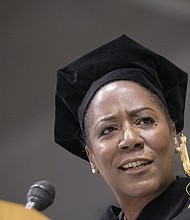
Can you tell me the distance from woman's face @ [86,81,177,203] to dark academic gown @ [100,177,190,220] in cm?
2

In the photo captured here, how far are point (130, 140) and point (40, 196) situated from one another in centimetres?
27

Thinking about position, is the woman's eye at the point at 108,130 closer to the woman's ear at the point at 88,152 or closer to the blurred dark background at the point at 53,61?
the woman's ear at the point at 88,152

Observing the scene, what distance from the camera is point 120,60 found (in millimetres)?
1279

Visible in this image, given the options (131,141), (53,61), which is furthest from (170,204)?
(53,61)

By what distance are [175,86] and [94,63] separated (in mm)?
198

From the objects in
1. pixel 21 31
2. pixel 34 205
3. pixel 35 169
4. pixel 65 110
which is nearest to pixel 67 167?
pixel 35 169

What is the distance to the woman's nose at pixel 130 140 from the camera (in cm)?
112

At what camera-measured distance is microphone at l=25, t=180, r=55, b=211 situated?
0.90 m

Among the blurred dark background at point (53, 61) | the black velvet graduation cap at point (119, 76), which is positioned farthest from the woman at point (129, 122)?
the blurred dark background at point (53, 61)

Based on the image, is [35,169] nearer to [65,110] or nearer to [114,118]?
[65,110]

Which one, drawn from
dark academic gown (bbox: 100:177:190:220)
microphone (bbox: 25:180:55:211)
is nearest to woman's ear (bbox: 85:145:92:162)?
dark academic gown (bbox: 100:177:190:220)

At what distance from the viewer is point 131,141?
1116mm

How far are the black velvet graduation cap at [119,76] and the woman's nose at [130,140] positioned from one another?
129 mm

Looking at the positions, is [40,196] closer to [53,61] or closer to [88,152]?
[88,152]
